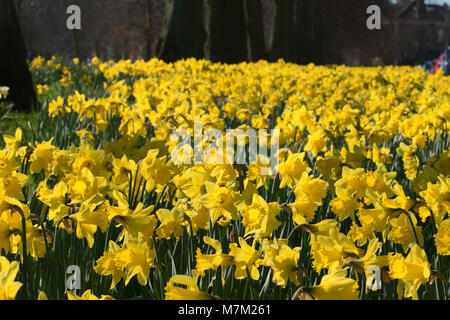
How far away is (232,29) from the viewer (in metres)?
14.8

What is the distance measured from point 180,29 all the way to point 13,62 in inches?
307

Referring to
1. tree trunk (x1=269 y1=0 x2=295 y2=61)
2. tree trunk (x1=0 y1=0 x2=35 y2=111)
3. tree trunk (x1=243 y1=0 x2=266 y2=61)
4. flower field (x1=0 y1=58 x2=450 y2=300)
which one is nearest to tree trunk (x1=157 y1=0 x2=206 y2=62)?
tree trunk (x1=243 y1=0 x2=266 y2=61)

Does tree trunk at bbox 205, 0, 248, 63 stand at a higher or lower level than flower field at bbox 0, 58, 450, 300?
higher

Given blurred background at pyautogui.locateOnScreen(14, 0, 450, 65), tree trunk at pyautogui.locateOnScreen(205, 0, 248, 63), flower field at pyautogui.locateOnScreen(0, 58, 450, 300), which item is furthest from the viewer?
tree trunk at pyautogui.locateOnScreen(205, 0, 248, 63)

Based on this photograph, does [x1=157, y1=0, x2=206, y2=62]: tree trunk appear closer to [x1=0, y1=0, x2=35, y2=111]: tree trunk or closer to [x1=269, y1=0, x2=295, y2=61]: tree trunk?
[x1=269, y1=0, x2=295, y2=61]: tree trunk

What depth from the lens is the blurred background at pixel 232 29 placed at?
14.0 metres

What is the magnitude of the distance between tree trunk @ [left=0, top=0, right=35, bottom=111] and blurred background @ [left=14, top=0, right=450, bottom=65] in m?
7.47

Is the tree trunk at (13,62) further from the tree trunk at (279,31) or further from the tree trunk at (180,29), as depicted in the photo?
the tree trunk at (279,31)

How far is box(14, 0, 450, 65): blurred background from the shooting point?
14.0 metres

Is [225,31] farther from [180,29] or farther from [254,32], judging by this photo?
[254,32]

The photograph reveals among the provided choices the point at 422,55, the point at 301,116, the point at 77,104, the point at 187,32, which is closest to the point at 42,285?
the point at 301,116

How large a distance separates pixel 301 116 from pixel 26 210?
2.37 meters

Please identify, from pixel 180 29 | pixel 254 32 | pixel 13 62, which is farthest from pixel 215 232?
pixel 254 32

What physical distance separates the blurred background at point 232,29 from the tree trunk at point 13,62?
7474 millimetres
